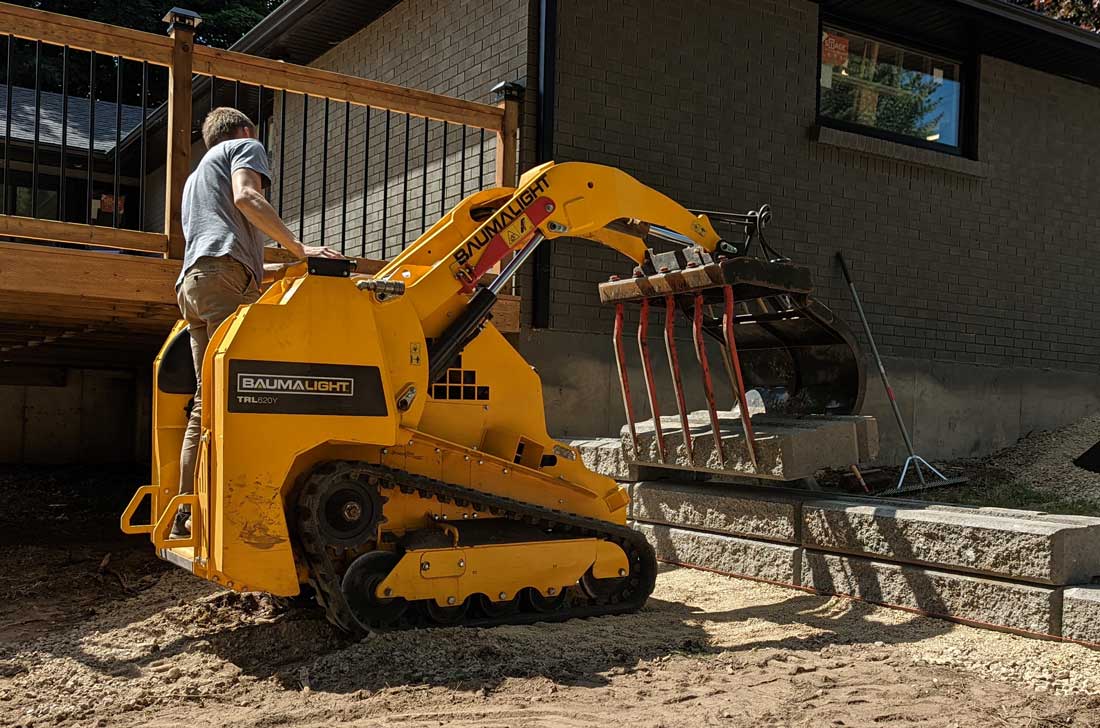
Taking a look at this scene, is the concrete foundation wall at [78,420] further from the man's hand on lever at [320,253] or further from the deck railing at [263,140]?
the man's hand on lever at [320,253]

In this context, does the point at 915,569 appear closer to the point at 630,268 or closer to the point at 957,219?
the point at 630,268

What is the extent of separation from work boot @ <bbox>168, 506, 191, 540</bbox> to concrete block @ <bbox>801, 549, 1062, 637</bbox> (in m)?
3.28

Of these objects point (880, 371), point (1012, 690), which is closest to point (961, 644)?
point (1012, 690)

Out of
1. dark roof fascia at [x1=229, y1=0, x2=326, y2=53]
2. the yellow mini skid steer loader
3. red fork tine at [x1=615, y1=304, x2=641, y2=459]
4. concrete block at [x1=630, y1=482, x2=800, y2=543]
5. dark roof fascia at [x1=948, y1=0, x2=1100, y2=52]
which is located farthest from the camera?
dark roof fascia at [x1=229, y1=0, x2=326, y2=53]

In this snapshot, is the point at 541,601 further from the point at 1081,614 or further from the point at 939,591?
the point at 1081,614

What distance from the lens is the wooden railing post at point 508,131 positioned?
7.51 meters

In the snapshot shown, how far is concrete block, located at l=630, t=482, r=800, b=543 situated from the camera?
5703 millimetres

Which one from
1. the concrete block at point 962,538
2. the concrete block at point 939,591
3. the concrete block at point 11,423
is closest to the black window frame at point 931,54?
the concrete block at point 962,538

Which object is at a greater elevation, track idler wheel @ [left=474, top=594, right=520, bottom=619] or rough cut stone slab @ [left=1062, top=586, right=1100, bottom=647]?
rough cut stone slab @ [left=1062, top=586, right=1100, bottom=647]

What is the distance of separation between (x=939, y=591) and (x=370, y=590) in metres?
2.73

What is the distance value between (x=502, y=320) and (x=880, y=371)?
13.9ft


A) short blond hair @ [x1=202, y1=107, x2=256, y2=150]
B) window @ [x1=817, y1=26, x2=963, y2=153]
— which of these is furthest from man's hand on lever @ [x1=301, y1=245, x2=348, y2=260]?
window @ [x1=817, y1=26, x2=963, y2=153]

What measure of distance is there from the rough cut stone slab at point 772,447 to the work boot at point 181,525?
2.97 metres

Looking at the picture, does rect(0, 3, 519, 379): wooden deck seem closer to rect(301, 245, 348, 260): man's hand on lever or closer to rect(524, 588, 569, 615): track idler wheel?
rect(301, 245, 348, 260): man's hand on lever
